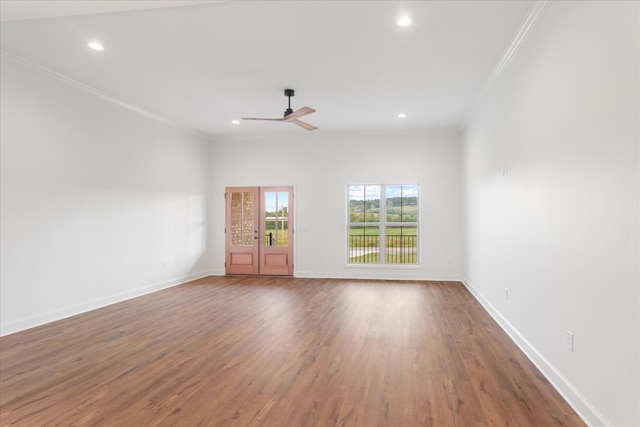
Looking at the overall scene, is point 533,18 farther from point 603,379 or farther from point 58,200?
point 58,200

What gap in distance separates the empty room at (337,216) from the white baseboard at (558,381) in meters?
0.02

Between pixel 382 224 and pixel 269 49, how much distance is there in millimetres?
4854

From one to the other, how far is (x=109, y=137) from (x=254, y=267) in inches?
156

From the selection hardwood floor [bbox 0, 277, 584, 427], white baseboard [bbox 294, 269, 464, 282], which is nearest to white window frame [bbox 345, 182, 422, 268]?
white baseboard [bbox 294, 269, 464, 282]

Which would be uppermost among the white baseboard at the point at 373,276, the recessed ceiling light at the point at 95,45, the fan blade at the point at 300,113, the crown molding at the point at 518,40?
the recessed ceiling light at the point at 95,45

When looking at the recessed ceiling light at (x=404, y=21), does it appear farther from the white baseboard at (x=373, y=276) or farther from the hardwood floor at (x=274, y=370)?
the white baseboard at (x=373, y=276)

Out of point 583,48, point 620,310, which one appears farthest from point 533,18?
point 620,310

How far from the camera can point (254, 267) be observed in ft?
27.3

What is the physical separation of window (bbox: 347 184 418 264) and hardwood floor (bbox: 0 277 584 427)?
264 cm

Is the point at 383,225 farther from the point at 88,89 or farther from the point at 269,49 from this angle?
the point at 88,89

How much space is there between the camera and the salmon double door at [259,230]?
822 centimetres

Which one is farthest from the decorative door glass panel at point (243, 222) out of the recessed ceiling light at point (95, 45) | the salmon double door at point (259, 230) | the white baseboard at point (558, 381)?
the white baseboard at point (558, 381)

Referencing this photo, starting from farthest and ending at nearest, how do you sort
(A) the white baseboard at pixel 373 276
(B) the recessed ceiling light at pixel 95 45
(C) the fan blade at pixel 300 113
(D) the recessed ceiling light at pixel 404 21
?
1. (A) the white baseboard at pixel 373 276
2. (C) the fan blade at pixel 300 113
3. (B) the recessed ceiling light at pixel 95 45
4. (D) the recessed ceiling light at pixel 404 21

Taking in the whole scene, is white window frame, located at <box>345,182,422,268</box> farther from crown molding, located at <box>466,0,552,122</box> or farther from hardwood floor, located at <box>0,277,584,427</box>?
crown molding, located at <box>466,0,552,122</box>
